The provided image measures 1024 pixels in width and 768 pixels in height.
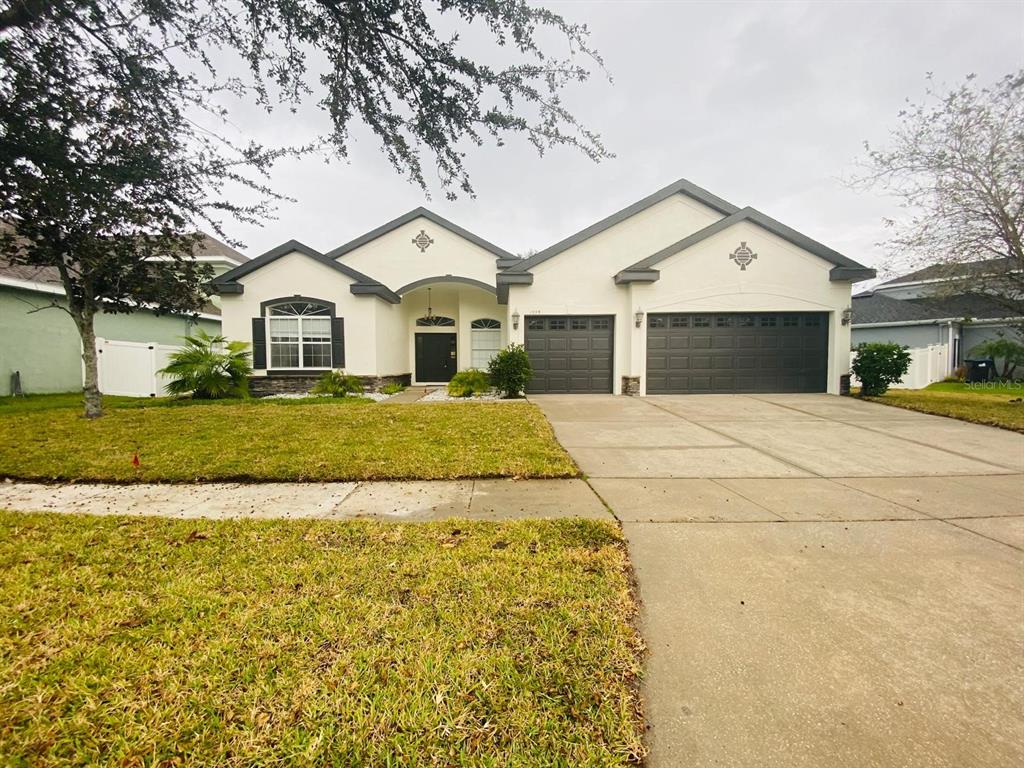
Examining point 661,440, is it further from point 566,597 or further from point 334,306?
point 334,306

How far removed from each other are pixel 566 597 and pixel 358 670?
1.14 m

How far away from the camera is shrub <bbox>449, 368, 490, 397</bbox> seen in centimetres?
1277

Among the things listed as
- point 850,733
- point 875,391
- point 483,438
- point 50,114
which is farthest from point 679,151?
point 850,733

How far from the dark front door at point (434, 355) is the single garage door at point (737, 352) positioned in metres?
7.77

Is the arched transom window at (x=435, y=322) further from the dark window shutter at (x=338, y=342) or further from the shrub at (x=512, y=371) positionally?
the shrub at (x=512, y=371)

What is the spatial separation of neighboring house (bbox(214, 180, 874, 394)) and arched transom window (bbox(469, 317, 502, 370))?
225 centimetres

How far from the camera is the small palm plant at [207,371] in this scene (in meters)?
11.2

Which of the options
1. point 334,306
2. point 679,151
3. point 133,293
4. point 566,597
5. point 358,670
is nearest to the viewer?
point 358,670

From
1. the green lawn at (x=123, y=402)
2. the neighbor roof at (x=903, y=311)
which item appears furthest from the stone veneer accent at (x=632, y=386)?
the neighbor roof at (x=903, y=311)

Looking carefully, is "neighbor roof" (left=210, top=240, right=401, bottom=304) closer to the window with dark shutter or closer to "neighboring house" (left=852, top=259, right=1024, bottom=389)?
the window with dark shutter

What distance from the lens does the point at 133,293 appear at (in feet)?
27.4

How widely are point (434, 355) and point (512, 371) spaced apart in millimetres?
6063

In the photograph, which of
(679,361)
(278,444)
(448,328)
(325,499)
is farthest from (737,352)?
(325,499)

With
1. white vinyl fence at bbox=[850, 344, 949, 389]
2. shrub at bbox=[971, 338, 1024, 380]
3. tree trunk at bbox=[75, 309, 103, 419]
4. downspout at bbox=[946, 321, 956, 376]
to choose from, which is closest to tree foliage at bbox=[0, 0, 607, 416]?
tree trunk at bbox=[75, 309, 103, 419]
